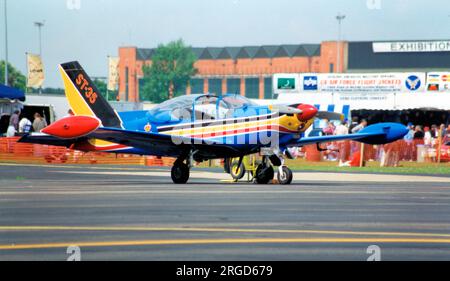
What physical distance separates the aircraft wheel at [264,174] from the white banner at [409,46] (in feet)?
241

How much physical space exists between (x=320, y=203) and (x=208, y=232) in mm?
5551

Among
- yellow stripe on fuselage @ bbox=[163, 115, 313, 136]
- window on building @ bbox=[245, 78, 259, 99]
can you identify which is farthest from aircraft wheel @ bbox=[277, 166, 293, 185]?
window on building @ bbox=[245, 78, 259, 99]

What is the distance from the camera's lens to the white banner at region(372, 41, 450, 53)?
96938 millimetres

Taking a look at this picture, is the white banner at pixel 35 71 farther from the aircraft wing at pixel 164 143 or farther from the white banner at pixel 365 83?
the aircraft wing at pixel 164 143

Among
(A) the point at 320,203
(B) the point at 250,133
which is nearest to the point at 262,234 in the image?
(A) the point at 320,203

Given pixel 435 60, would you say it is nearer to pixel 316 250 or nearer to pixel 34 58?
pixel 34 58

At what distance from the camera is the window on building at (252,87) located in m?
95.9

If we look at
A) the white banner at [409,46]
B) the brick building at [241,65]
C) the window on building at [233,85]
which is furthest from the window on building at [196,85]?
the white banner at [409,46]

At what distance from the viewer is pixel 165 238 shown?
11500 millimetres

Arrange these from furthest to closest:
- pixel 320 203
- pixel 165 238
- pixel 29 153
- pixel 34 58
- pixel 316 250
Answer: pixel 34 58 → pixel 29 153 → pixel 320 203 → pixel 165 238 → pixel 316 250

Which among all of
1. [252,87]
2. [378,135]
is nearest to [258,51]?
[252,87]

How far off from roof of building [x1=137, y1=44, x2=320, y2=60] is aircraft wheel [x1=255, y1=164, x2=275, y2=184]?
87259 mm

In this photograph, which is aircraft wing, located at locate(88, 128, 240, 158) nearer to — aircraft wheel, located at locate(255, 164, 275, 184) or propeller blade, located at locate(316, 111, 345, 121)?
aircraft wheel, located at locate(255, 164, 275, 184)

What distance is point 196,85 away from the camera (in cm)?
10638
